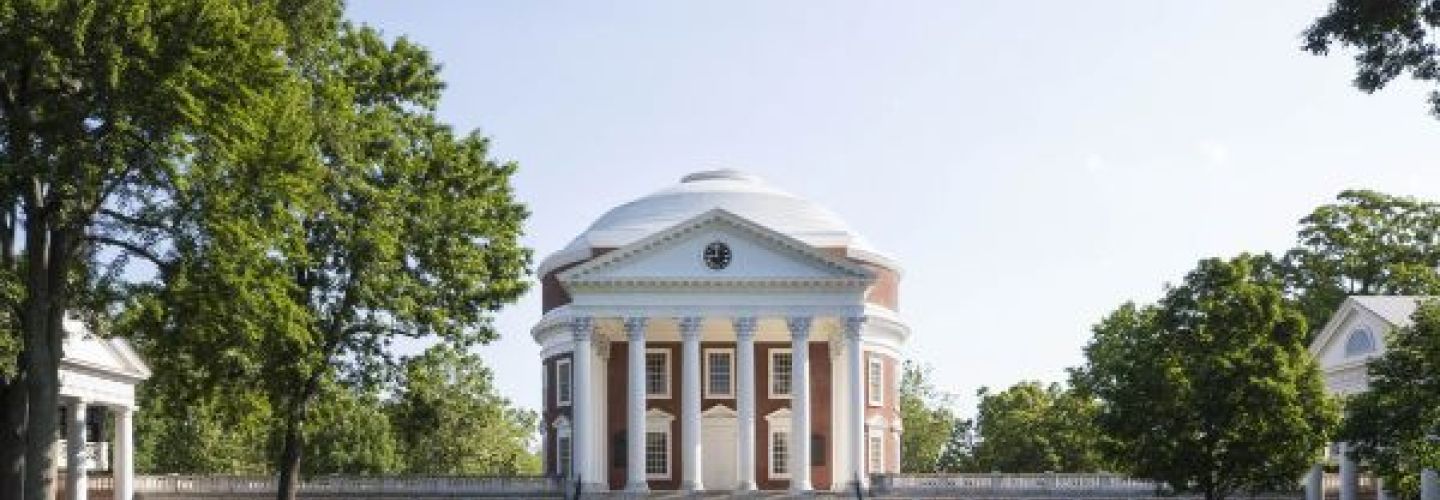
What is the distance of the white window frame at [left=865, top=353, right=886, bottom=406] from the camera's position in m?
79.9

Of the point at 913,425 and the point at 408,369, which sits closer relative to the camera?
the point at 408,369

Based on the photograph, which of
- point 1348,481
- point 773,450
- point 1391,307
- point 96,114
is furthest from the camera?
point 773,450

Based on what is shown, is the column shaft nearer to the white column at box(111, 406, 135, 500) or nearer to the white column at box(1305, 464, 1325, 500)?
the white column at box(1305, 464, 1325, 500)

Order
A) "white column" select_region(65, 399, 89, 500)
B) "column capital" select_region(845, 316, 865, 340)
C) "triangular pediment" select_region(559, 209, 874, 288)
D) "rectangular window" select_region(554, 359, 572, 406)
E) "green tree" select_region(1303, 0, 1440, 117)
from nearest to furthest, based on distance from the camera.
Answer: "green tree" select_region(1303, 0, 1440, 117) → "white column" select_region(65, 399, 89, 500) → "triangular pediment" select_region(559, 209, 874, 288) → "column capital" select_region(845, 316, 865, 340) → "rectangular window" select_region(554, 359, 572, 406)

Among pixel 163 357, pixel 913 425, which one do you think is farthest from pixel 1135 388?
pixel 913 425

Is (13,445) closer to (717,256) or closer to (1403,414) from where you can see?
(1403,414)

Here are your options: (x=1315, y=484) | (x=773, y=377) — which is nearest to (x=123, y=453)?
(x=773, y=377)

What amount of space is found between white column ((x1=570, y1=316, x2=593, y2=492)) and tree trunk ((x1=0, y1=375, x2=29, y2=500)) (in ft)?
119

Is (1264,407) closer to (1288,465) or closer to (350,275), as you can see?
(1288,465)

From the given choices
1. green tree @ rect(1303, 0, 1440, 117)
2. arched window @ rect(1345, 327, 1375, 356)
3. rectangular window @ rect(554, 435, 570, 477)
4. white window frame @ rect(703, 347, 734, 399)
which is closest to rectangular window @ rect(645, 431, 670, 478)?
white window frame @ rect(703, 347, 734, 399)

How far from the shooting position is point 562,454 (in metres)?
80.8

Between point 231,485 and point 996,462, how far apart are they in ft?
114

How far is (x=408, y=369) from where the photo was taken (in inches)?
1832

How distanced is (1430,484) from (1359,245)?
20373 millimetres
